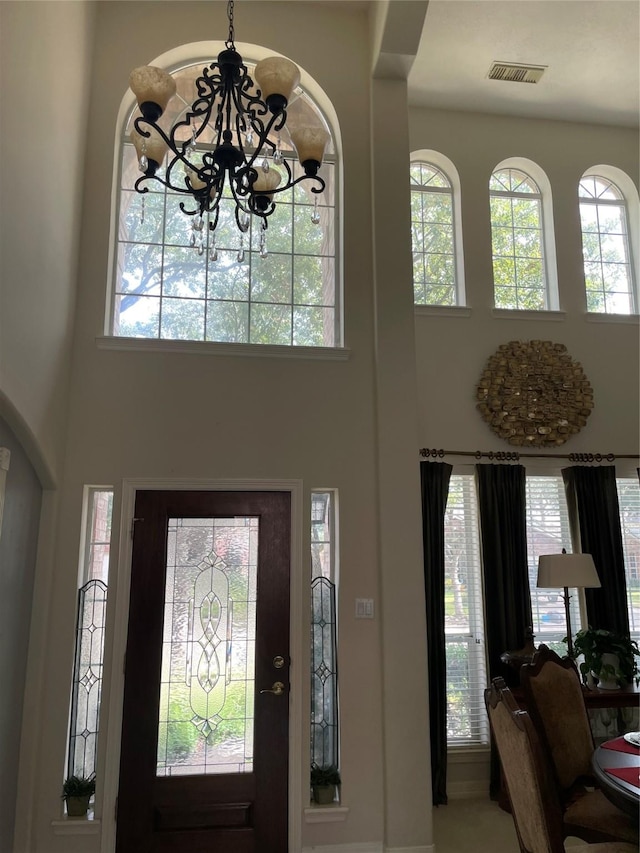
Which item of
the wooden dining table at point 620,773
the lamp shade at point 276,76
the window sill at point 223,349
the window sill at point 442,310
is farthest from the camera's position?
the window sill at point 442,310

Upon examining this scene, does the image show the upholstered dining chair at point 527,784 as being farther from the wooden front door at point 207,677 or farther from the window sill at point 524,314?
the window sill at point 524,314

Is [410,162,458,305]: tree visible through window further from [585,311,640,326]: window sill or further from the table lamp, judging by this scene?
the table lamp

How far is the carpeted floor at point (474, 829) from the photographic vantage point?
357 centimetres

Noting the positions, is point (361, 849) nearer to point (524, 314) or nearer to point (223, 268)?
point (223, 268)

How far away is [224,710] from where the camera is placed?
11.4ft

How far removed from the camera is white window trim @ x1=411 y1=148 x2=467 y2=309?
5.09 meters

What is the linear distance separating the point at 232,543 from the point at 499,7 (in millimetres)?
4019

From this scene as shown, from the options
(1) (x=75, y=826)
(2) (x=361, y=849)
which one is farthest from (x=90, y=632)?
(2) (x=361, y=849)

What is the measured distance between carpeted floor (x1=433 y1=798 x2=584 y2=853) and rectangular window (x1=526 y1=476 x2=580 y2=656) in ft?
3.92

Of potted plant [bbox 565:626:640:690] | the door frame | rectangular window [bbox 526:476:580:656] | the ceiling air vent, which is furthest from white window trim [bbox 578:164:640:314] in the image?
the door frame

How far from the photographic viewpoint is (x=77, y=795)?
3293mm

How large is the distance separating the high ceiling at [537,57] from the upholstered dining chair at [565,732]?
419cm

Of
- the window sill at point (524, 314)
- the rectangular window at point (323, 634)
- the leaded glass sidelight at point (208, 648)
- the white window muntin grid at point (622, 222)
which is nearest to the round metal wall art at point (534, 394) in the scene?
the window sill at point (524, 314)

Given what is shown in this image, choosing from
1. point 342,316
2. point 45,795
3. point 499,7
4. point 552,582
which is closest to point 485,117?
point 499,7
